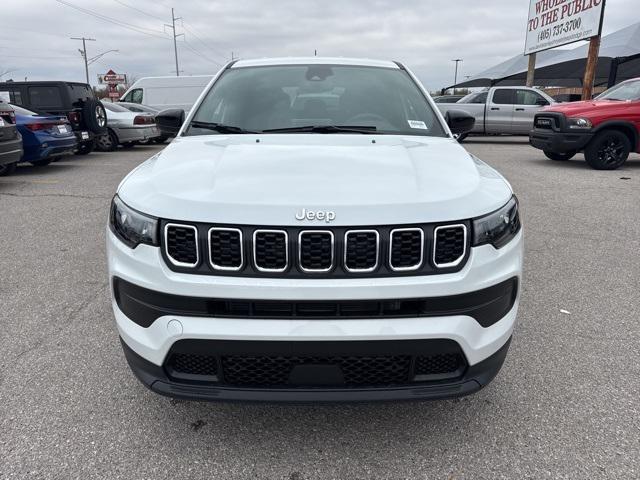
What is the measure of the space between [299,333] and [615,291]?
317 centimetres

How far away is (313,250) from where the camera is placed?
1.76 meters

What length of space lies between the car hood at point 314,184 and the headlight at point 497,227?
0.11 feet

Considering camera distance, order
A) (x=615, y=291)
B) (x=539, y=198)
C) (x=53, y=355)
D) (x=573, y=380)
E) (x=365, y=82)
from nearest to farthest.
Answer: (x=573, y=380), (x=53, y=355), (x=365, y=82), (x=615, y=291), (x=539, y=198)

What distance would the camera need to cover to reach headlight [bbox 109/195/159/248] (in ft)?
6.08

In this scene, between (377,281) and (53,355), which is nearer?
(377,281)

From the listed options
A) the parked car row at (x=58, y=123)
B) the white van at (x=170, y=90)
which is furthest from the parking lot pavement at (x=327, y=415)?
the white van at (x=170, y=90)

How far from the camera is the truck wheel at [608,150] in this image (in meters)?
9.66

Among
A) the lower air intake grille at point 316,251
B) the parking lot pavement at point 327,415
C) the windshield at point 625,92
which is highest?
the windshield at point 625,92

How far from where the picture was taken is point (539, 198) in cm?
736

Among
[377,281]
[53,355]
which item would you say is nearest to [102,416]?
[53,355]

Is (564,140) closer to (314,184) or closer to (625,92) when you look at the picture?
(625,92)

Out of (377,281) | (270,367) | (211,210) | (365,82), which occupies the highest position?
(365,82)

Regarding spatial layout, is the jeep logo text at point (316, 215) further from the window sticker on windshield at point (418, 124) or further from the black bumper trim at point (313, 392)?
the window sticker on windshield at point (418, 124)

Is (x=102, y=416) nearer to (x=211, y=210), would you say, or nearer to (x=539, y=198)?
(x=211, y=210)
